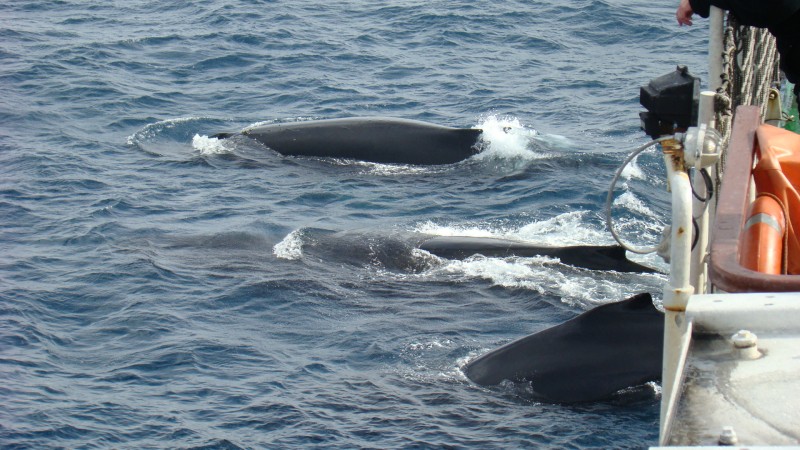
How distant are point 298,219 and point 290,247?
1.55 meters

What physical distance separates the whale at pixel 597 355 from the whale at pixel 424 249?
3.08 m

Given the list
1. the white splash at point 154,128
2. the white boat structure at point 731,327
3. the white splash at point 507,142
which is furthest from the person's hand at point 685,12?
the white splash at point 154,128

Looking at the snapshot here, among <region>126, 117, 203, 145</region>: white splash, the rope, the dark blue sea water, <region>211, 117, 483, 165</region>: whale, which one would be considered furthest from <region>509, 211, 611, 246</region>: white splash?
<region>126, 117, 203, 145</region>: white splash

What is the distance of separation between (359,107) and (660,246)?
665 inches

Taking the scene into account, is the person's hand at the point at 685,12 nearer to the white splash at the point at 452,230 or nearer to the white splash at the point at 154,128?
the white splash at the point at 452,230

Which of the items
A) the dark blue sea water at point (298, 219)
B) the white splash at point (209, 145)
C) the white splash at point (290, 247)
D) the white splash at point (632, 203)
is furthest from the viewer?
the white splash at point (209, 145)

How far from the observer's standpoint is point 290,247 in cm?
1413

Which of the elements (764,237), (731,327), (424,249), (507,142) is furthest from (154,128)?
(731,327)

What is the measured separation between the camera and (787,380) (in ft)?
11.1

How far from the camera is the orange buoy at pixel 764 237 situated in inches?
171

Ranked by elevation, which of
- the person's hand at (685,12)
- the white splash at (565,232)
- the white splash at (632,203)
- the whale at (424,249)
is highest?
the person's hand at (685,12)

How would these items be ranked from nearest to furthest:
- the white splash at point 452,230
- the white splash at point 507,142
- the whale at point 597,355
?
the whale at point 597,355 → the white splash at point 452,230 → the white splash at point 507,142

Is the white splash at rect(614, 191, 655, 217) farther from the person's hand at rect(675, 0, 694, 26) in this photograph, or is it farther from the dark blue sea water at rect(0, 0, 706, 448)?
the person's hand at rect(675, 0, 694, 26)

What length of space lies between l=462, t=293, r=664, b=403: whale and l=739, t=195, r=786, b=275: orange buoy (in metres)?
4.35
